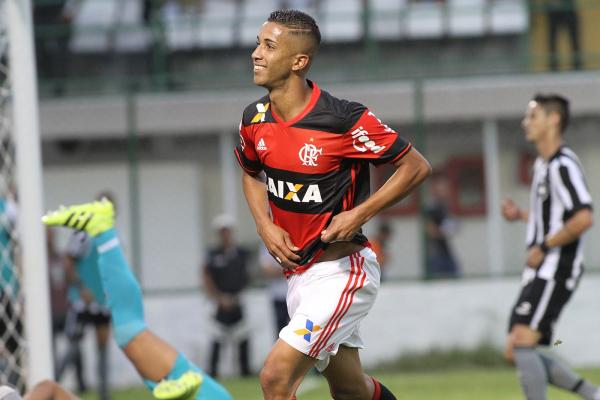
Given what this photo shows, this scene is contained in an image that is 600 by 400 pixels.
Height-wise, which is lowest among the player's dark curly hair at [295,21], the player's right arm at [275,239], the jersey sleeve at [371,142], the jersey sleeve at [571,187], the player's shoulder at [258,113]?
the jersey sleeve at [571,187]

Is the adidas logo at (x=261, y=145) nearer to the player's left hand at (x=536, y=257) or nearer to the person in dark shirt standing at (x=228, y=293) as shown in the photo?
the player's left hand at (x=536, y=257)

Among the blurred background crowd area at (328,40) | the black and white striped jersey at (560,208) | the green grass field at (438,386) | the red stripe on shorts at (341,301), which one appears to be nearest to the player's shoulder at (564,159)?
the black and white striped jersey at (560,208)

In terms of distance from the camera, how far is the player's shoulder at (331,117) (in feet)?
17.4

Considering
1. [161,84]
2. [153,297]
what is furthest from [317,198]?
[161,84]

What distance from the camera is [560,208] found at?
7.41 metres

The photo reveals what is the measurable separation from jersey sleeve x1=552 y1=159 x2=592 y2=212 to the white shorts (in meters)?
2.19

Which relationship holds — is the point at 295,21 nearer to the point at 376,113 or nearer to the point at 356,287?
the point at 356,287

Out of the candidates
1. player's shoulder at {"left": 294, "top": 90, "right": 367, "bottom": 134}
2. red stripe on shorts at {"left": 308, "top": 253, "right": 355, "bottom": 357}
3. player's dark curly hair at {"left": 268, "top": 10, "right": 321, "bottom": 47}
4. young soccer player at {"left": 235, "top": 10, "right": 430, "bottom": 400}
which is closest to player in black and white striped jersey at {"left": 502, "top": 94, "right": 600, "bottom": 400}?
young soccer player at {"left": 235, "top": 10, "right": 430, "bottom": 400}

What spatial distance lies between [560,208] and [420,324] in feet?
19.4

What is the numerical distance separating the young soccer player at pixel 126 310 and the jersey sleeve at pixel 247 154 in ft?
3.55

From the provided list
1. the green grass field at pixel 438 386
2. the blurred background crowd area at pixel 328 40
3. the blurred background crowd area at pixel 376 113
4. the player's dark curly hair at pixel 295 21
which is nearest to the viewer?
the player's dark curly hair at pixel 295 21

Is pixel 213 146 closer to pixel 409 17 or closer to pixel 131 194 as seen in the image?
pixel 131 194

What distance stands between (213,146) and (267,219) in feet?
28.4

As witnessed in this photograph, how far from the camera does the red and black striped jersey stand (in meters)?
5.32
